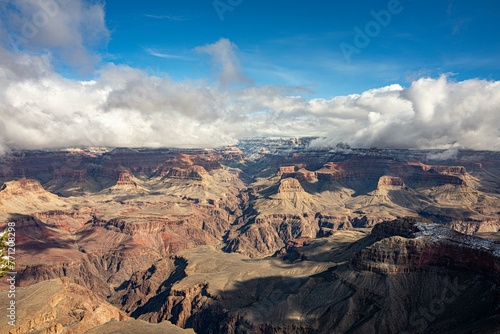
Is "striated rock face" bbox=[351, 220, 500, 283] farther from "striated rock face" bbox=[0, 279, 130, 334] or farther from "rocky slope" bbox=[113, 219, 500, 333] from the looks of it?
"striated rock face" bbox=[0, 279, 130, 334]

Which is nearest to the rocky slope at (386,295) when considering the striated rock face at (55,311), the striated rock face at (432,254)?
the striated rock face at (432,254)

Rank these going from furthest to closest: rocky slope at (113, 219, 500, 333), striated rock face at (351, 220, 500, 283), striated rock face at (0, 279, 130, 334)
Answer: striated rock face at (0, 279, 130, 334) < striated rock face at (351, 220, 500, 283) < rocky slope at (113, 219, 500, 333)

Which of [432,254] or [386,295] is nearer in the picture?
[386,295]

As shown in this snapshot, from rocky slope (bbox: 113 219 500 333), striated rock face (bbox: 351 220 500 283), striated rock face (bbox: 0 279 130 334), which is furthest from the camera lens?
striated rock face (bbox: 0 279 130 334)

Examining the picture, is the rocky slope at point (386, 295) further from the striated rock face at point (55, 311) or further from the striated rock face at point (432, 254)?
the striated rock face at point (55, 311)

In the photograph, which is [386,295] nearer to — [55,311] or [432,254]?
[432,254]

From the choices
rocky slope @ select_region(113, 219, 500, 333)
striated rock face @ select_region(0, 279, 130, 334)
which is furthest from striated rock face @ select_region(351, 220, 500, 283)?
striated rock face @ select_region(0, 279, 130, 334)

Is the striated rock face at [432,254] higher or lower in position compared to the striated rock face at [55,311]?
higher

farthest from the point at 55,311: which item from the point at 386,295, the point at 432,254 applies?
the point at 432,254

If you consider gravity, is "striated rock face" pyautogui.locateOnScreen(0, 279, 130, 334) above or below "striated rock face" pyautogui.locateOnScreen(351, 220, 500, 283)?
below

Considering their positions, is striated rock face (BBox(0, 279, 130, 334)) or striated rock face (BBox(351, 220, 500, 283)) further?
striated rock face (BBox(0, 279, 130, 334))

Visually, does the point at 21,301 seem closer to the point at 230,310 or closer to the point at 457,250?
the point at 230,310

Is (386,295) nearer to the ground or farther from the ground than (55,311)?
farther from the ground
